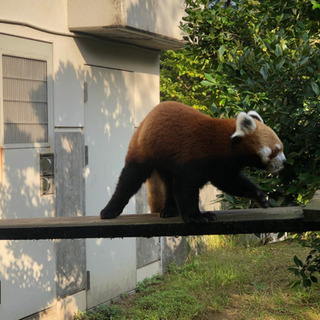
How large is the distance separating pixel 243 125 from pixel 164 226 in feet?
2.30

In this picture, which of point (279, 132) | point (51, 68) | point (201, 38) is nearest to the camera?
point (279, 132)

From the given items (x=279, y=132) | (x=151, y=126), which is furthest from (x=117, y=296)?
(x=151, y=126)

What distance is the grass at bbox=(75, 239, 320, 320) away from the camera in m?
7.31

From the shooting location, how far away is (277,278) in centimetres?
860

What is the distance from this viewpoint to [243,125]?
133 inches

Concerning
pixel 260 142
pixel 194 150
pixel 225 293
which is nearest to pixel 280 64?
pixel 260 142

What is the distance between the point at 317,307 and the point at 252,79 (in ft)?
12.3

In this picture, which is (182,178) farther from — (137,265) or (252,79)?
(137,265)

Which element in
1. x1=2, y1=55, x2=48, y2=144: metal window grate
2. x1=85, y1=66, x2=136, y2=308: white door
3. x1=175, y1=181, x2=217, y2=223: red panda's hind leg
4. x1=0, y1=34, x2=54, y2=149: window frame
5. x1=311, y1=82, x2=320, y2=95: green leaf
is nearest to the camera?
x1=175, y1=181, x2=217, y2=223: red panda's hind leg

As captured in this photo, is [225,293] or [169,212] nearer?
[169,212]

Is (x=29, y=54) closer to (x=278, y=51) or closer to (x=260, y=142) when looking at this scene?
(x=278, y=51)

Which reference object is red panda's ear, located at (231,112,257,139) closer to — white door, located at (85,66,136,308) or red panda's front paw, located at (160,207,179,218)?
red panda's front paw, located at (160,207,179,218)

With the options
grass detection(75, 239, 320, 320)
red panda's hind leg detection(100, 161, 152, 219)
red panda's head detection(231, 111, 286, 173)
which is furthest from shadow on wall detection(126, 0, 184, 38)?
red panda's head detection(231, 111, 286, 173)

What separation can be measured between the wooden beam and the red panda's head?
0.28 metres
